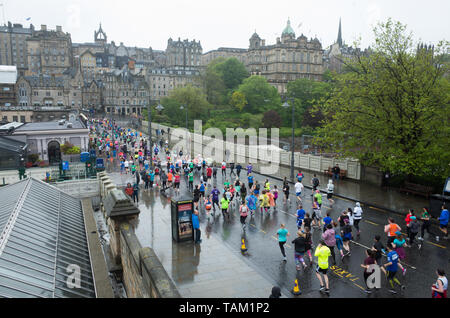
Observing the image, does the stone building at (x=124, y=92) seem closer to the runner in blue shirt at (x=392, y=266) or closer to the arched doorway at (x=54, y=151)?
the arched doorway at (x=54, y=151)

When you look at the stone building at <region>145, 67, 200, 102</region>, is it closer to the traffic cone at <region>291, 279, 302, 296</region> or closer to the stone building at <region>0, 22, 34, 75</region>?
the stone building at <region>0, 22, 34, 75</region>

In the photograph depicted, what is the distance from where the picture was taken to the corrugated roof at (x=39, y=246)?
→ 9.49 m

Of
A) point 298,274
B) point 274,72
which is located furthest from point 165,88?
point 298,274

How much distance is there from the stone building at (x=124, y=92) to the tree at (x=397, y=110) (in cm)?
11558

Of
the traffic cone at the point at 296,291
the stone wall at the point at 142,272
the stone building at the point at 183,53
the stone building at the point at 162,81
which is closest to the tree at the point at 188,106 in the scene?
the stone building at the point at 162,81

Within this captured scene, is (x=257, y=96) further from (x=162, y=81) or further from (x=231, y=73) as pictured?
(x=162, y=81)

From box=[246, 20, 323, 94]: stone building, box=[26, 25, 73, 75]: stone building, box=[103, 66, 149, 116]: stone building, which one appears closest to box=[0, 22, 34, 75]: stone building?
box=[26, 25, 73, 75]: stone building

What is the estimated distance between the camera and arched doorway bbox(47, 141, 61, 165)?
142 ft

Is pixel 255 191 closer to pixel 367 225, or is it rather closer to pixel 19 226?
pixel 367 225

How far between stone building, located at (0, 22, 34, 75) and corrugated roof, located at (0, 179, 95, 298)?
170 m

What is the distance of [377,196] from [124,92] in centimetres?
12444

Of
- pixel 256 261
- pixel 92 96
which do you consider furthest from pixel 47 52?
pixel 256 261

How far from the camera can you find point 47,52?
154 meters

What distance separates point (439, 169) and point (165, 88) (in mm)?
123767
